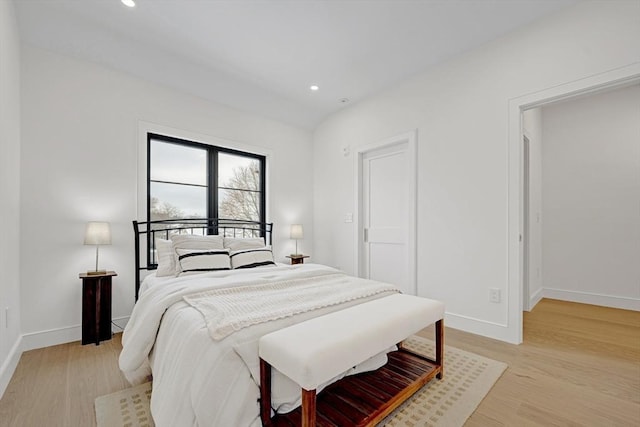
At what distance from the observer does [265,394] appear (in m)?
1.33

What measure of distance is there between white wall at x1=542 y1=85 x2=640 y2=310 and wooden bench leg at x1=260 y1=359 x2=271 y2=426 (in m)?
4.21

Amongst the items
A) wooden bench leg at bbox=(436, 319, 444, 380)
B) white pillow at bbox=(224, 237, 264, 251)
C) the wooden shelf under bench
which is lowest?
the wooden shelf under bench

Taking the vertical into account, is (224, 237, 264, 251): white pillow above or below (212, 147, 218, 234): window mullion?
below

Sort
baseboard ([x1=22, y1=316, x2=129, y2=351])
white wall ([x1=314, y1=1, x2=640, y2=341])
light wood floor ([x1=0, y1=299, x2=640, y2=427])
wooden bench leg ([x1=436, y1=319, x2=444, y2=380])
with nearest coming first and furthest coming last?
light wood floor ([x1=0, y1=299, x2=640, y2=427]), wooden bench leg ([x1=436, y1=319, x2=444, y2=380]), white wall ([x1=314, y1=1, x2=640, y2=341]), baseboard ([x1=22, y1=316, x2=129, y2=351])

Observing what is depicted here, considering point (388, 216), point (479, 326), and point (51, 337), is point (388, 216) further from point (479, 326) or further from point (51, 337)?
point (51, 337)

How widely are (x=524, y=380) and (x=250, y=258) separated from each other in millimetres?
2466

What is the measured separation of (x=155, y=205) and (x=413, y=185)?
3.03m

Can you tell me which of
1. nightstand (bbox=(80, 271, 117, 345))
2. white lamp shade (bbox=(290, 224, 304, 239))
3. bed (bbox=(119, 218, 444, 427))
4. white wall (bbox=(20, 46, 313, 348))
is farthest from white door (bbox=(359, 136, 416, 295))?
nightstand (bbox=(80, 271, 117, 345))

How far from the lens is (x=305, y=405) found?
1.19 m

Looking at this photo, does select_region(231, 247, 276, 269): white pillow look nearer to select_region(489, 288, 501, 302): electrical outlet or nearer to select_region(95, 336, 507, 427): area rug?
select_region(95, 336, 507, 427): area rug

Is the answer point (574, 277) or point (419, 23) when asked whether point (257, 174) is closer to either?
point (419, 23)

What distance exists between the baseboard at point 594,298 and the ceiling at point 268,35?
356 cm

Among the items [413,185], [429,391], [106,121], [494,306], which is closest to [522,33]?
[413,185]

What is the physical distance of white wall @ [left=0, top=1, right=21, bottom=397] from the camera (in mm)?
1882
